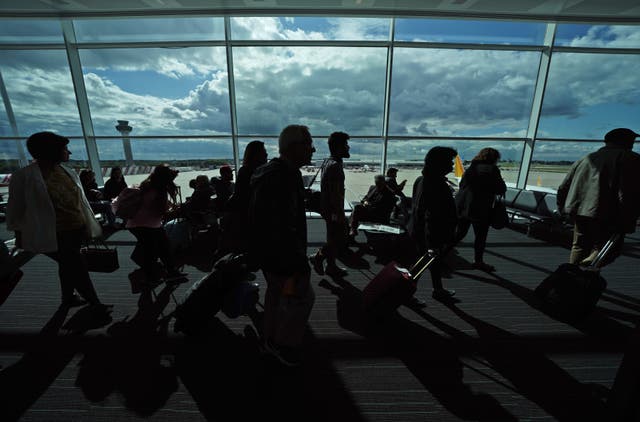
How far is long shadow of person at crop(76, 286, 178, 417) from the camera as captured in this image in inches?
56.1

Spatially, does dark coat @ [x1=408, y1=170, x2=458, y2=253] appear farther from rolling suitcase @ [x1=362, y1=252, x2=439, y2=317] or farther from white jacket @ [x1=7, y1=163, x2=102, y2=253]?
white jacket @ [x1=7, y1=163, x2=102, y2=253]

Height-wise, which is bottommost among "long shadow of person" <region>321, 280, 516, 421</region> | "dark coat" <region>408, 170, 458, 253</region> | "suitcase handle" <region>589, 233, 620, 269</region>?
"long shadow of person" <region>321, 280, 516, 421</region>

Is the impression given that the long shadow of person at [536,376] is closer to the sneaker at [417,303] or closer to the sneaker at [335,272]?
the sneaker at [417,303]

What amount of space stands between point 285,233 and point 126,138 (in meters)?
6.46

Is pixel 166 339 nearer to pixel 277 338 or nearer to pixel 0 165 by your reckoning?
pixel 277 338

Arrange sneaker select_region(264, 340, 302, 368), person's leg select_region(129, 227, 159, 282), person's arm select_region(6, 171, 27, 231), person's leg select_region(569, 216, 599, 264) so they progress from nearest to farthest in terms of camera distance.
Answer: sneaker select_region(264, 340, 302, 368)
person's arm select_region(6, 171, 27, 231)
person's leg select_region(569, 216, 599, 264)
person's leg select_region(129, 227, 159, 282)

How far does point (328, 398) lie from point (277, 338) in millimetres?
443

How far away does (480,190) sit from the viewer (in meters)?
2.78

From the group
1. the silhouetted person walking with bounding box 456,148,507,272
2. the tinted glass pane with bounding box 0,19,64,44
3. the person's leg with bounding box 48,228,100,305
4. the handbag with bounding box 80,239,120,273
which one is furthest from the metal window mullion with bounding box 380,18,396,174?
the tinted glass pane with bounding box 0,19,64,44

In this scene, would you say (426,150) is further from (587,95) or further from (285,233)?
(285,233)

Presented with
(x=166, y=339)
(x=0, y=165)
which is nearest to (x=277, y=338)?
(x=166, y=339)

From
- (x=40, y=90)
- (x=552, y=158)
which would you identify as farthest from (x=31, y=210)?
(x=552, y=158)

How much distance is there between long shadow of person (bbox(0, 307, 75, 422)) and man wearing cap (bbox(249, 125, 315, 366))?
140 centimetres

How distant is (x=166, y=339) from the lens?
1.91 metres
